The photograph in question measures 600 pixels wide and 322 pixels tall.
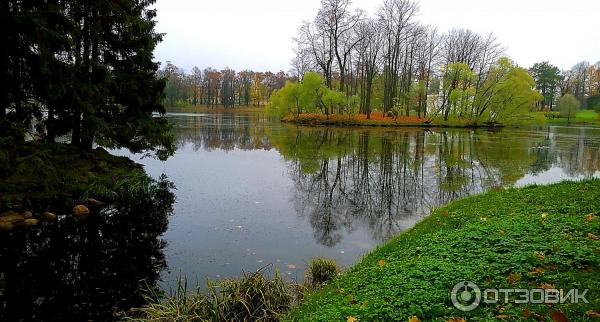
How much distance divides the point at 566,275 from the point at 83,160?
49.0 feet

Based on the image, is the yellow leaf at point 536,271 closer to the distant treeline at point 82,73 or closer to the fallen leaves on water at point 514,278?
the fallen leaves on water at point 514,278

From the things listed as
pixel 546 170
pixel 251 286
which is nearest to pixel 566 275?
pixel 251 286

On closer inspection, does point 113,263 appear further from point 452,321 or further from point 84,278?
point 452,321

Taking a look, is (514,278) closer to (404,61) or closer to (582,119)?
(404,61)

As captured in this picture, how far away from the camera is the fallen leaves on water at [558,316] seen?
349cm

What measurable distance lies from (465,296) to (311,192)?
9912 mm

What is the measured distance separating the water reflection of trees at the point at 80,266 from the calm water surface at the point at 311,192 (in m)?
0.55

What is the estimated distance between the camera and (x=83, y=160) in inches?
558

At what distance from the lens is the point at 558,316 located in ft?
11.6

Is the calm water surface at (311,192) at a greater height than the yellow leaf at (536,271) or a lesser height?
lesser

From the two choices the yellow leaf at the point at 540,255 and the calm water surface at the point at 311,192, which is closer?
the yellow leaf at the point at 540,255

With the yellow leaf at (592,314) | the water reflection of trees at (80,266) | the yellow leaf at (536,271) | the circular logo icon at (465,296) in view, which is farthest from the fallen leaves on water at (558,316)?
the water reflection of trees at (80,266)

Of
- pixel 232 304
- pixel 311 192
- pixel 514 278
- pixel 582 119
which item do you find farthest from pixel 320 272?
pixel 582 119

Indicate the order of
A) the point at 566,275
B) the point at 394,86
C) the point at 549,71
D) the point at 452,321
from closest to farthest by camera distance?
the point at 452,321 → the point at 566,275 → the point at 394,86 → the point at 549,71
